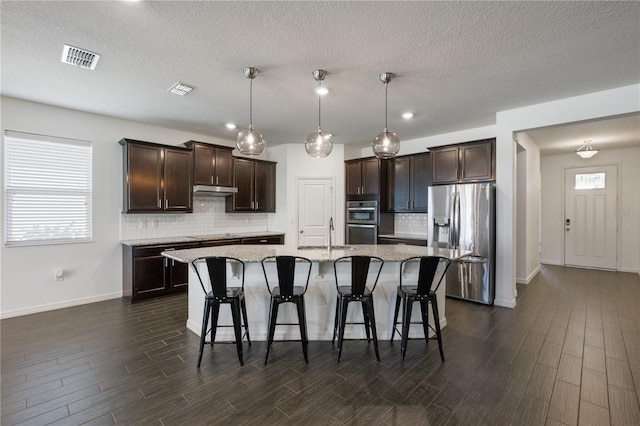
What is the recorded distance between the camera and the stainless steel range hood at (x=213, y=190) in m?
5.11

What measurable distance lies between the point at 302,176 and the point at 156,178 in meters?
2.71

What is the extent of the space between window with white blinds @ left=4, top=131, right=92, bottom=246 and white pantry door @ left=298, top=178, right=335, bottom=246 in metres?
3.55

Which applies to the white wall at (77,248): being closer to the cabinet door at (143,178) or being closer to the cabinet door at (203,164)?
the cabinet door at (143,178)

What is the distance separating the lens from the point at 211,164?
17.5ft

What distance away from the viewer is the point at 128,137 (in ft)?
15.7

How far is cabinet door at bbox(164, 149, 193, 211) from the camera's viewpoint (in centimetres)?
482

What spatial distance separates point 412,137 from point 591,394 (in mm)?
4589

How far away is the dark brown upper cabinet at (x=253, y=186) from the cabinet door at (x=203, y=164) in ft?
1.66

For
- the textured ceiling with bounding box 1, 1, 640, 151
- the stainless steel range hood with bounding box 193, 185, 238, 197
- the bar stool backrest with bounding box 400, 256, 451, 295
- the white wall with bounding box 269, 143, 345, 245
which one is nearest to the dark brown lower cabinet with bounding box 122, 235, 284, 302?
the stainless steel range hood with bounding box 193, 185, 238, 197

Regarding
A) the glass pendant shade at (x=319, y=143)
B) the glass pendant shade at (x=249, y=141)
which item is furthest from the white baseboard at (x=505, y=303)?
the glass pendant shade at (x=249, y=141)

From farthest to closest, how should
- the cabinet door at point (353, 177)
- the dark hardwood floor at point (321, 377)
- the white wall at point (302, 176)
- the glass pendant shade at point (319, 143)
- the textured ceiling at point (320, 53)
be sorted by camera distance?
the white wall at point (302, 176) < the cabinet door at point (353, 177) < the glass pendant shade at point (319, 143) < the textured ceiling at point (320, 53) < the dark hardwood floor at point (321, 377)

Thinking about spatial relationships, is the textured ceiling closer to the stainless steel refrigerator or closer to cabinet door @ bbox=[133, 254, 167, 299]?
the stainless steel refrigerator

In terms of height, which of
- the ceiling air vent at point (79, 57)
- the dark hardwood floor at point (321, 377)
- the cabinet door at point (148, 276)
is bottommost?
the dark hardwood floor at point (321, 377)

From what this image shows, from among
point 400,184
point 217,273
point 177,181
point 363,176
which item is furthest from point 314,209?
point 217,273
